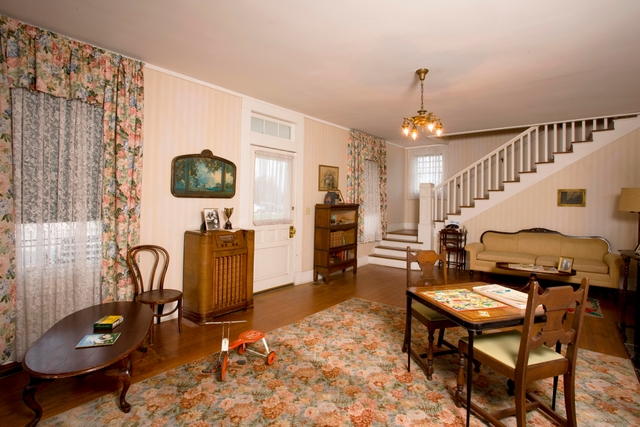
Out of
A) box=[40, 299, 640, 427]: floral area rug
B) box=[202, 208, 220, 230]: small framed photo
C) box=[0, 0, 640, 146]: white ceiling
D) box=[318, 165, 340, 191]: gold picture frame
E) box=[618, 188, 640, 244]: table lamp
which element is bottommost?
box=[40, 299, 640, 427]: floral area rug

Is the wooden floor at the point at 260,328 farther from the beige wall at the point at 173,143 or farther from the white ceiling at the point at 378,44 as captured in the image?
the white ceiling at the point at 378,44

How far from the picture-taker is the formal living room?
2160mm

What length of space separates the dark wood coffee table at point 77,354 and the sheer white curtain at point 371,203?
5319 millimetres

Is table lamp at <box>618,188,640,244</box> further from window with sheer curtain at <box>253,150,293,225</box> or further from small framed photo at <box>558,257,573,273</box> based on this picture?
window with sheer curtain at <box>253,150,293,225</box>

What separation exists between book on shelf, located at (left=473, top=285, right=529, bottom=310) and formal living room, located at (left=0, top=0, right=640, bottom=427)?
3 cm

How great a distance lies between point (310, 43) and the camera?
2988 mm

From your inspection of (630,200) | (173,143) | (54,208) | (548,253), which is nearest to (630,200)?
(630,200)

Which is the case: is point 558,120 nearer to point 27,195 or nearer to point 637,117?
point 637,117

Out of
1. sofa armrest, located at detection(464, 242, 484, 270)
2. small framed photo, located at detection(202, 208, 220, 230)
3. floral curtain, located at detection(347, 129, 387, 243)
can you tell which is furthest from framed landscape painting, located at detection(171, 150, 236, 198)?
sofa armrest, located at detection(464, 242, 484, 270)

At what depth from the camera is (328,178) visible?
240 inches

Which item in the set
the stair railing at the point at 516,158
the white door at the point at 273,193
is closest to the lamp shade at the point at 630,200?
the stair railing at the point at 516,158

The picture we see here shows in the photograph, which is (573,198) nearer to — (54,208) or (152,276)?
(152,276)

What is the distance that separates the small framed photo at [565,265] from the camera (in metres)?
4.84

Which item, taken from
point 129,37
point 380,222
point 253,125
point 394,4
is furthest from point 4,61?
point 380,222
